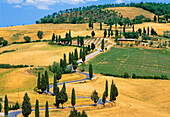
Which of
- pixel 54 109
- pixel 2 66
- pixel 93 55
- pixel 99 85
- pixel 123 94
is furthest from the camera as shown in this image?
pixel 93 55

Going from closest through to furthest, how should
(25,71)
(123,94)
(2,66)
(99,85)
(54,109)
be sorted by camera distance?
1. (54,109)
2. (123,94)
3. (99,85)
4. (25,71)
5. (2,66)

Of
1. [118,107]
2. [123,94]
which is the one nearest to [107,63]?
[123,94]

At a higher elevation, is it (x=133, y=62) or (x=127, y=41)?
(x=127, y=41)

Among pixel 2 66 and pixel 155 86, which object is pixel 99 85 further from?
pixel 2 66

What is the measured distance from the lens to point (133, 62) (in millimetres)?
144625

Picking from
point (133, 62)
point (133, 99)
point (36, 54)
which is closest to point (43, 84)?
point (133, 99)

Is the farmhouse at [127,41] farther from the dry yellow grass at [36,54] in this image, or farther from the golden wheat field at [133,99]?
the golden wheat field at [133,99]

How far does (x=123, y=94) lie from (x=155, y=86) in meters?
14.4

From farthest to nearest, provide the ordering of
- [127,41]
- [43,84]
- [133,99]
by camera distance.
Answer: [127,41]
[43,84]
[133,99]

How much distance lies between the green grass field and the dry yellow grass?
78.5 feet

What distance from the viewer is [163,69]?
439ft

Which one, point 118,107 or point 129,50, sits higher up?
point 129,50

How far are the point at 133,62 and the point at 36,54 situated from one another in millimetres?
58837

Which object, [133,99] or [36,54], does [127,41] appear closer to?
[36,54]
